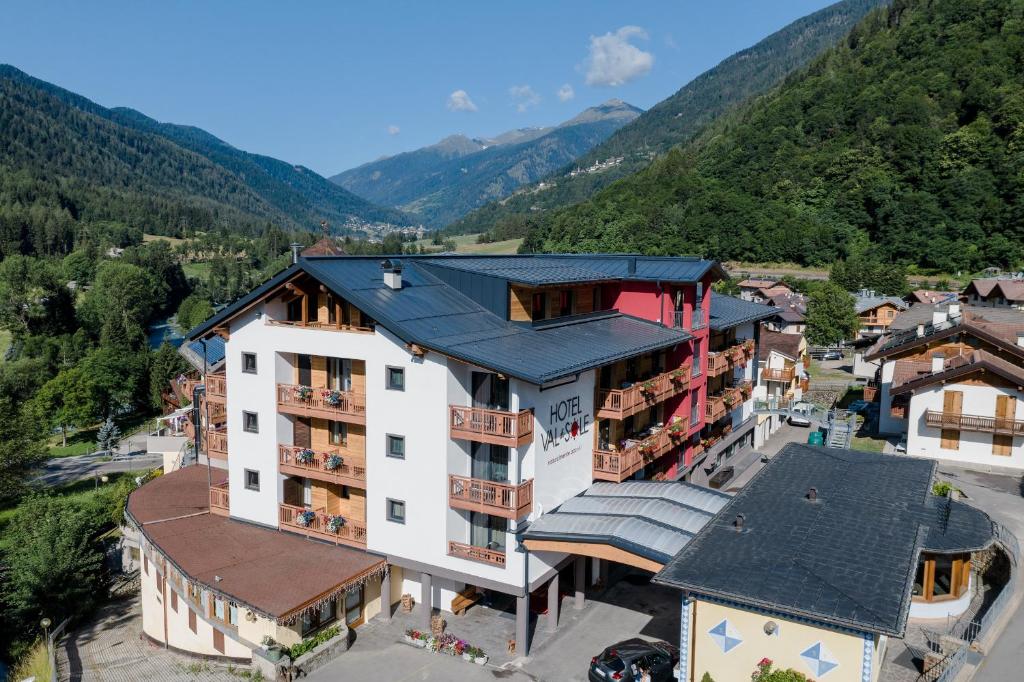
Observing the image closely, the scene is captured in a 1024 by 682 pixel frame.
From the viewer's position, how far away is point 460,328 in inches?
916

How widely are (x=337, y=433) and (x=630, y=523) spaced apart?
10.9m

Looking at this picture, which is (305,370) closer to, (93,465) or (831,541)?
(831,541)

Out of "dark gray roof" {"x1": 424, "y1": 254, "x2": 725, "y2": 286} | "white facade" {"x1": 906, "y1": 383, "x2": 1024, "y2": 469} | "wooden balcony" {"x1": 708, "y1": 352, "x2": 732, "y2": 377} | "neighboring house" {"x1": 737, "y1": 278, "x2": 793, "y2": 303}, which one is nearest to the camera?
"dark gray roof" {"x1": 424, "y1": 254, "x2": 725, "y2": 286}

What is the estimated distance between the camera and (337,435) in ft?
83.9

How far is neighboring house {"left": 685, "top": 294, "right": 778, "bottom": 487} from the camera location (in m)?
35.6

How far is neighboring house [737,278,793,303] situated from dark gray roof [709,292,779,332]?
64.1m

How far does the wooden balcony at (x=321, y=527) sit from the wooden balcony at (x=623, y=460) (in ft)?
28.4

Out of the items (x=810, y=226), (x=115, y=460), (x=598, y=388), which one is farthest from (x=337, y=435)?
(x=810, y=226)

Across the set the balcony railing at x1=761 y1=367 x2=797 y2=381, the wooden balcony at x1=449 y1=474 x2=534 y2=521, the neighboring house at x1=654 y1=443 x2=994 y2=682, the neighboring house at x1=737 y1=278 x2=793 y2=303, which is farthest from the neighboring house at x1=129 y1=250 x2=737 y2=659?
the neighboring house at x1=737 y1=278 x2=793 y2=303

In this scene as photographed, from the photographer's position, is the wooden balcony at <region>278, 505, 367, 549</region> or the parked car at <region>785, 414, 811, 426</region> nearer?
the wooden balcony at <region>278, 505, 367, 549</region>

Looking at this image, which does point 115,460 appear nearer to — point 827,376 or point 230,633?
point 230,633

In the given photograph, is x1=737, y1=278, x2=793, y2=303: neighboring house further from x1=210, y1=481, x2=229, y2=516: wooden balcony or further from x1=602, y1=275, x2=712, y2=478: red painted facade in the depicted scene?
x1=210, y1=481, x2=229, y2=516: wooden balcony

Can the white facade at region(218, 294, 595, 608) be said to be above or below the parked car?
above

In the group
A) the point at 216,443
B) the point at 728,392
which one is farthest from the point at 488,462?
the point at 728,392
